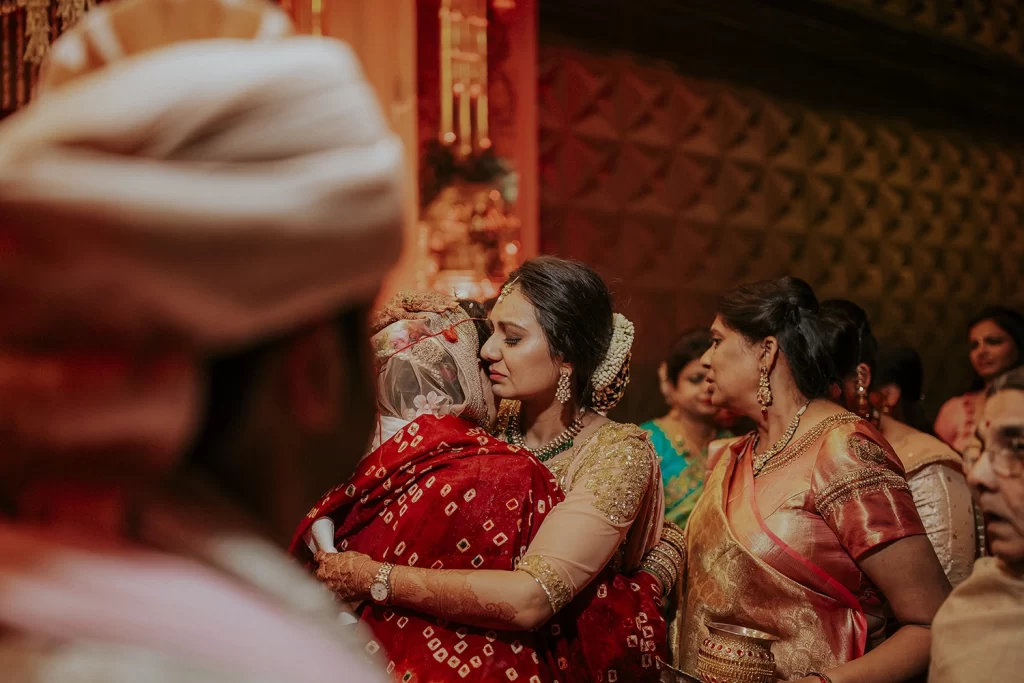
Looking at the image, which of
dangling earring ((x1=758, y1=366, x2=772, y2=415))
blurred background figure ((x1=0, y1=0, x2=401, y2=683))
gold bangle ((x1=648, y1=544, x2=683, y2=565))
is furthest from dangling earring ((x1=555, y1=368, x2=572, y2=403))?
blurred background figure ((x1=0, y1=0, x2=401, y2=683))

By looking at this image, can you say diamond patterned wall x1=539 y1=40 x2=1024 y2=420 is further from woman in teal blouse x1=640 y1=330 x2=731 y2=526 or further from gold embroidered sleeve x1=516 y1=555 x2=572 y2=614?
gold embroidered sleeve x1=516 y1=555 x2=572 y2=614

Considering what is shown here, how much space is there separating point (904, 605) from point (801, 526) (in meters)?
0.25

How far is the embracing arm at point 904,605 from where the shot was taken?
6.23ft

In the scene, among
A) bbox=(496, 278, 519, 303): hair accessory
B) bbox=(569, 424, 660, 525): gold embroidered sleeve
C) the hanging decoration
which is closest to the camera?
bbox=(569, 424, 660, 525): gold embroidered sleeve

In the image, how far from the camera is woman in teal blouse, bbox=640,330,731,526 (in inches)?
139

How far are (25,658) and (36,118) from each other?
290mm

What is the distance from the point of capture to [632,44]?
193 inches

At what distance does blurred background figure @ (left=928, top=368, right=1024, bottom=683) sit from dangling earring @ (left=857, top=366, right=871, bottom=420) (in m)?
1.26

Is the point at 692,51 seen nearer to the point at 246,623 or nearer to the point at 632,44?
the point at 632,44

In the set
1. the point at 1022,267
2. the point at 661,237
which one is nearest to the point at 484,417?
the point at 661,237

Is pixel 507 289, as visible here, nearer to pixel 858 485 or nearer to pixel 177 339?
pixel 858 485

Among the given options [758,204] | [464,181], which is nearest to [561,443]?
[464,181]

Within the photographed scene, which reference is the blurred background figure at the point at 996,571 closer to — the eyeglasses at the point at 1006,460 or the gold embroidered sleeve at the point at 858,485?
the eyeglasses at the point at 1006,460

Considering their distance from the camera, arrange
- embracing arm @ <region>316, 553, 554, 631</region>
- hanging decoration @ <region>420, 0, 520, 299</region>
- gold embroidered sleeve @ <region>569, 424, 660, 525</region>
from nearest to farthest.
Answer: embracing arm @ <region>316, 553, 554, 631</region> < gold embroidered sleeve @ <region>569, 424, 660, 525</region> < hanging decoration @ <region>420, 0, 520, 299</region>
